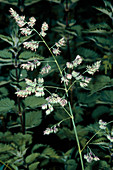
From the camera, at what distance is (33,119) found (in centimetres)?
188

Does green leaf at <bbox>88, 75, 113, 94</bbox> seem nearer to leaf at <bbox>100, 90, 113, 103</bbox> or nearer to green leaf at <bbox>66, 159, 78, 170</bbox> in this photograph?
leaf at <bbox>100, 90, 113, 103</bbox>

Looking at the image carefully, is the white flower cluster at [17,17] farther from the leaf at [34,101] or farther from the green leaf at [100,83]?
the green leaf at [100,83]

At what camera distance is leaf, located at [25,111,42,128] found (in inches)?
71.9

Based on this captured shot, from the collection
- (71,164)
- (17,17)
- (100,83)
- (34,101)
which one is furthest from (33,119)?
(17,17)

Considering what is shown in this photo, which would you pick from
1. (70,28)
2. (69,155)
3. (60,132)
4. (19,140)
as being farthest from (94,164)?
(70,28)

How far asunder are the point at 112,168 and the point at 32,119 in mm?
818

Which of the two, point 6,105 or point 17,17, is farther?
point 6,105

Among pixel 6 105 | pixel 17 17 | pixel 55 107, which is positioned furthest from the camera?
pixel 55 107

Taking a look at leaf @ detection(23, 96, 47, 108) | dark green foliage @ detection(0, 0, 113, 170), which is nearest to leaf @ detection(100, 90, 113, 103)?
dark green foliage @ detection(0, 0, 113, 170)

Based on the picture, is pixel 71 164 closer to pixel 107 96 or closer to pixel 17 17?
pixel 107 96

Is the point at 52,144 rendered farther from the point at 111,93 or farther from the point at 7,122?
the point at 111,93

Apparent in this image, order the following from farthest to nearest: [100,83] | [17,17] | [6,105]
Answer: [100,83] < [6,105] < [17,17]

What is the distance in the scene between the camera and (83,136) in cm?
194

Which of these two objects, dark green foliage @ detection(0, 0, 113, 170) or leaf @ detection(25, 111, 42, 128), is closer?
dark green foliage @ detection(0, 0, 113, 170)
